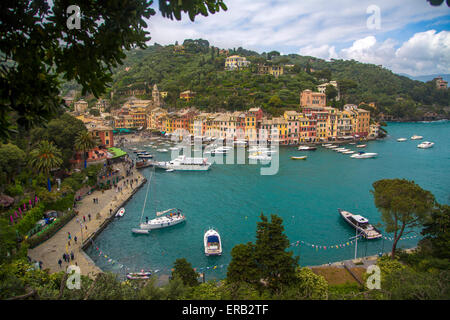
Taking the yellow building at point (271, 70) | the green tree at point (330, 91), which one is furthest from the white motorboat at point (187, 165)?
the yellow building at point (271, 70)

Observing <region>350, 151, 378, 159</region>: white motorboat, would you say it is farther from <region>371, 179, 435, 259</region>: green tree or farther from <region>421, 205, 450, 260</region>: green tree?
<region>421, 205, 450, 260</region>: green tree

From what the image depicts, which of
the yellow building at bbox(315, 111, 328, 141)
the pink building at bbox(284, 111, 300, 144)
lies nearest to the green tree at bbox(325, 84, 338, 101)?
the yellow building at bbox(315, 111, 328, 141)

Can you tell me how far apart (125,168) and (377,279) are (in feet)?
75.7

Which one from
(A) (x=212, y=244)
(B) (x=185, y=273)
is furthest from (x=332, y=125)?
(B) (x=185, y=273)

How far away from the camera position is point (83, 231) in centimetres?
1397

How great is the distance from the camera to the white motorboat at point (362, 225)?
45.2 feet

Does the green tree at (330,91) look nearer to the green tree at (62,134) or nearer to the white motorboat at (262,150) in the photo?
the white motorboat at (262,150)

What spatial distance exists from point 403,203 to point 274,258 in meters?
5.31

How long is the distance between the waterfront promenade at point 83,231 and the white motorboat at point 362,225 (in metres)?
11.4

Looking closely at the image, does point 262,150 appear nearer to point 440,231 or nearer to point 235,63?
point 440,231

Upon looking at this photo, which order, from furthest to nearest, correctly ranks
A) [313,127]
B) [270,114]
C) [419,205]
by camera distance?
[270,114] < [313,127] < [419,205]

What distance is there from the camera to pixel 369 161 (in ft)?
97.4
